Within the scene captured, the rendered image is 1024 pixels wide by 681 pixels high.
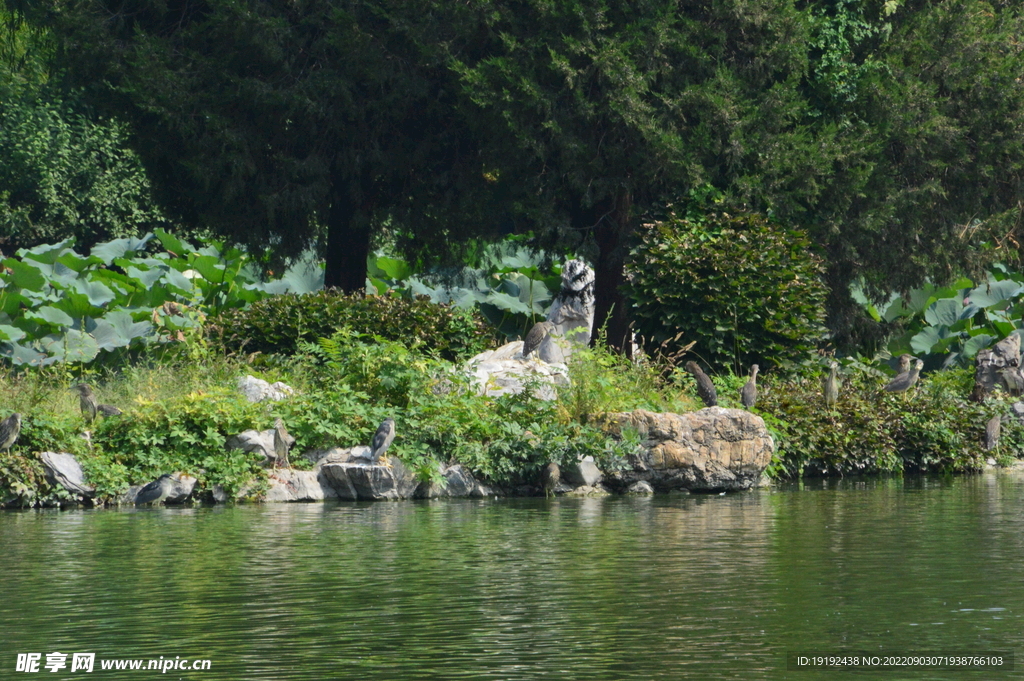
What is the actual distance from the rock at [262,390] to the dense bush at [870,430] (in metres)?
5.45

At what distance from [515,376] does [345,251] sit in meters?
7.68

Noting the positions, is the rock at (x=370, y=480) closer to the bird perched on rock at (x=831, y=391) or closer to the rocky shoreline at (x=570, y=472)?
the rocky shoreline at (x=570, y=472)

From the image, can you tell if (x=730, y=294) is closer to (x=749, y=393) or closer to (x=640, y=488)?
(x=749, y=393)

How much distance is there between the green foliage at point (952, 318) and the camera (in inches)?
961

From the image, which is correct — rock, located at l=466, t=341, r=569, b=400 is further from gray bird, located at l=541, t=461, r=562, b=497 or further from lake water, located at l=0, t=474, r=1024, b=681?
lake water, located at l=0, t=474, r=1024, b=681

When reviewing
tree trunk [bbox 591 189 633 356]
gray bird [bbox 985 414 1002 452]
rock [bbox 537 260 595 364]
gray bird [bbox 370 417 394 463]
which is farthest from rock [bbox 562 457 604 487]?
rock [bbox 537 260 595 364]

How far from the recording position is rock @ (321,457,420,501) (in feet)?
46.0

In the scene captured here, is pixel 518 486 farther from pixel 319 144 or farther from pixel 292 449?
pixel 319 144

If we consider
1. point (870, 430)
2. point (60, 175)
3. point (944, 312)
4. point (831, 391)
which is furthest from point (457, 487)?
point (60, 175)

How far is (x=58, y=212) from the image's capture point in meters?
33.1

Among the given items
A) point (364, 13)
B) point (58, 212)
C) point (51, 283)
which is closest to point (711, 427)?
point (364, 13)

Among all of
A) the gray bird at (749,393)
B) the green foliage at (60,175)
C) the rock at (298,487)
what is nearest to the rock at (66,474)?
the rock at (298,487)

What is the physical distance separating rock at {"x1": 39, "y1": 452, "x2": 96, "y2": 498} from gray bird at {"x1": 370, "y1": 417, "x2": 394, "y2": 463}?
2.66m

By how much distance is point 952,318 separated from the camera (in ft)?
82.4
